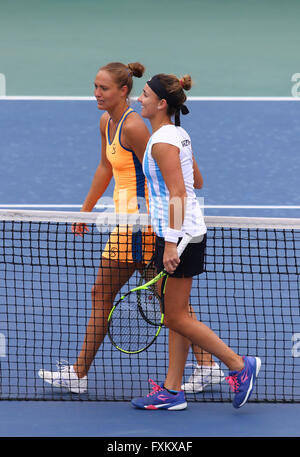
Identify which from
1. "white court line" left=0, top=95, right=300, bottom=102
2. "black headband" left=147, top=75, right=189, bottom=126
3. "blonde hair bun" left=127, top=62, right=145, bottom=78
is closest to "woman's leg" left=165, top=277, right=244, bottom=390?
"black headband" left=147, top=75, right=189, bottom=126

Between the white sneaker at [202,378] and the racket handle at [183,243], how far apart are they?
3.08ft

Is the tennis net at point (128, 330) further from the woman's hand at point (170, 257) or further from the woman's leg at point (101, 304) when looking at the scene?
the woman's hand at point (170, 257)

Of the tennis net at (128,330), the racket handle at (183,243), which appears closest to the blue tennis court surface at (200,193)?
the tennis net at (128,330)

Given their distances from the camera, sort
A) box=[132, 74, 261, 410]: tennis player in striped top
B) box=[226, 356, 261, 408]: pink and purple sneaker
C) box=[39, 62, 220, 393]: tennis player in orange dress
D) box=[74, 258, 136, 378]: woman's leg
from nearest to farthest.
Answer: box=[132, 74, 261, 410]: tennis player in striped top
box=[226, 356, 261, 408]: pink and purple sneaker
box=[39, 62, 220, 393]: tennis player in orange dress
box=[74, 258, 136, 378]: woman's leg

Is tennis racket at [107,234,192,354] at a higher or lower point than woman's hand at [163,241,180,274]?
lower

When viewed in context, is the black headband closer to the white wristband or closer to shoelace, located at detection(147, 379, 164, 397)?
the white wristband

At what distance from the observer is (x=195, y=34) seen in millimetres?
15398

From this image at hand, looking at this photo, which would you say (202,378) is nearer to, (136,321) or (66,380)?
(136,321)

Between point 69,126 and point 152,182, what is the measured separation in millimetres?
6688

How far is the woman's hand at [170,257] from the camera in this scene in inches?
188

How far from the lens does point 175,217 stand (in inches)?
189

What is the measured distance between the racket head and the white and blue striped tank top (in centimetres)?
50

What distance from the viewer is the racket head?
5.18 metres
